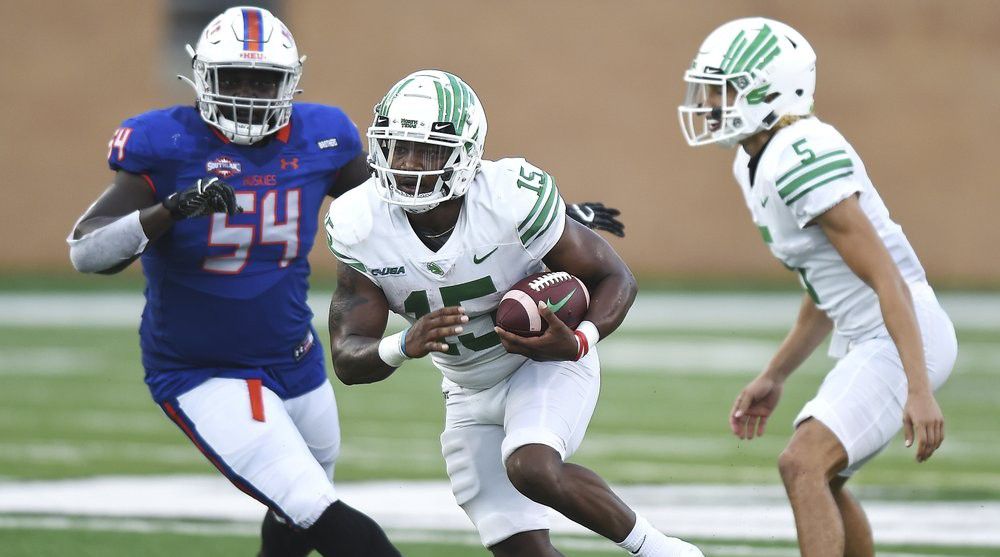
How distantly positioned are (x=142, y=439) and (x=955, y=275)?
10925mm

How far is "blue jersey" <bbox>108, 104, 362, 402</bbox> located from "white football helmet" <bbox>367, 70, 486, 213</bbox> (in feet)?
2.05

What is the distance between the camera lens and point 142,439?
7.91 m

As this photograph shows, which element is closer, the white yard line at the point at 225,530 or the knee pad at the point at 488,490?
the knee pad at the point at 488,490

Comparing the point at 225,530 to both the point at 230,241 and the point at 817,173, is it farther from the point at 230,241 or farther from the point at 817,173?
the point at 817,173

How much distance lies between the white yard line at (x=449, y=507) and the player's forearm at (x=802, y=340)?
1.06m

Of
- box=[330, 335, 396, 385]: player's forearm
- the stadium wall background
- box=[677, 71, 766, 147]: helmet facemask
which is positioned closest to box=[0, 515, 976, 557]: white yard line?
box=[677, 71, 766, 147]: helmet facemask

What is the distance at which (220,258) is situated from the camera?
4.29 m

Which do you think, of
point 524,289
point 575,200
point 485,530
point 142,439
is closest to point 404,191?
point 524,289

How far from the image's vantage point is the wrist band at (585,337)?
370 cm

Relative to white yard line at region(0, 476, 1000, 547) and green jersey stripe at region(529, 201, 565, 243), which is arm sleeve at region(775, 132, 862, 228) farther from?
white yard line at region(0, 476, 1000, 547)

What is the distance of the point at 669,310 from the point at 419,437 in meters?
6.28

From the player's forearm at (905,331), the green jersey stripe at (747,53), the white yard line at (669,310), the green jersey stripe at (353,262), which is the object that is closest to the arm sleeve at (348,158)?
the green jersey stripe at (353,262)

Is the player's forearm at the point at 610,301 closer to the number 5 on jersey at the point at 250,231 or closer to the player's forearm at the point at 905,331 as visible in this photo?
the player's forearm at the point at 905,331

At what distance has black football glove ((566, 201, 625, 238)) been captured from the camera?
422 centimetres
